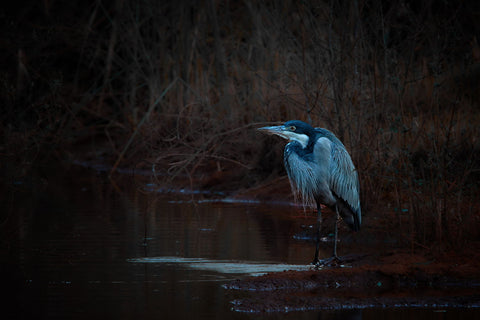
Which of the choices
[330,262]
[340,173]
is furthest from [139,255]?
[340,173]

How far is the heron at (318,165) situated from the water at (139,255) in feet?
1.90

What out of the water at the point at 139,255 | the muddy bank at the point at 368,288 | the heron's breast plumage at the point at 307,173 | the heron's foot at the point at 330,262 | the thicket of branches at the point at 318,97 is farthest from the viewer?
the thicket of branches at the point at 318,97

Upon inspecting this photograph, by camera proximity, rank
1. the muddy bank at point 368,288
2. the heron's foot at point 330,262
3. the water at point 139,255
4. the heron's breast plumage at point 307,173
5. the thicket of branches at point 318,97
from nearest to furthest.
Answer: the water at point 139,255, the muddy bank at point 368,288, the heron's foot at point 330,262, the heron's breast plumage at point 307,173, the thicket of branches at point 318,97

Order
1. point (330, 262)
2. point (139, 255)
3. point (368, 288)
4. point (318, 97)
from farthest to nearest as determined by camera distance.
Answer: point (318, 97) < point (139, 255) < point (330, 262) < point (368, 288)

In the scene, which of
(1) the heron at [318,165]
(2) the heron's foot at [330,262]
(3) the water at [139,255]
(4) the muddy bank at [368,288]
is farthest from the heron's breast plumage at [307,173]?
(4) the muddy bank at [368,288]

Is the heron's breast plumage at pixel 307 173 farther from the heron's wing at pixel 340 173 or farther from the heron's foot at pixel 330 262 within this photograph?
the heron's foot at pixel 330 262

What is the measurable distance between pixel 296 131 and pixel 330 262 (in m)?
1.28

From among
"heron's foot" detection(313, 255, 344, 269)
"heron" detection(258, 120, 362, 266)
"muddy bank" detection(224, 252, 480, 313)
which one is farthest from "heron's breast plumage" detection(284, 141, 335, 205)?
"muddy bank" detection(224, 252, 480, 313)

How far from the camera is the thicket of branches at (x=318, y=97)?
8.45m

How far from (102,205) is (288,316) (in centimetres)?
645

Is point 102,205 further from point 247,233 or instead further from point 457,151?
point 457,151

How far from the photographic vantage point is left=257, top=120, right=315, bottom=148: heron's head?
8.27m

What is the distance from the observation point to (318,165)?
8273mm

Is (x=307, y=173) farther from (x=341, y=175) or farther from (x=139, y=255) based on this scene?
(x=139, y=255)
